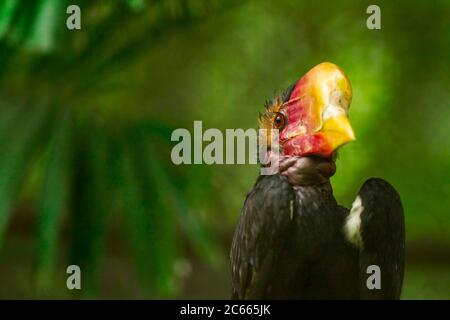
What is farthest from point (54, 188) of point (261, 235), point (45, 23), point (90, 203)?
point (261, 235)

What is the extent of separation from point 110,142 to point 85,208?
115mm

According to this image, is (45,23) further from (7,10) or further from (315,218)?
(315,218)

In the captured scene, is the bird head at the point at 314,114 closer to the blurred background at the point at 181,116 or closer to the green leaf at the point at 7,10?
the blurred background at the point at 181,116

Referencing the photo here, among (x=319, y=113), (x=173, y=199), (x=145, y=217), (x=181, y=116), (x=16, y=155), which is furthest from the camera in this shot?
(x=16, y=155)

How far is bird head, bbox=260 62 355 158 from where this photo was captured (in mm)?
480

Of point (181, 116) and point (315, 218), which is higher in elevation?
point (181, 116)

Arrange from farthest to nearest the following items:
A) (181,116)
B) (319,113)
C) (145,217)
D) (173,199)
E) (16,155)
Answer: (16,155), (173,199), (181,116), (145,217), (319,113)

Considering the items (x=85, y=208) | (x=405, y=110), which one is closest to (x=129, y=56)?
(x=85, y=208)

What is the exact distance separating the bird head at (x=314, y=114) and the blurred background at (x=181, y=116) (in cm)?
3

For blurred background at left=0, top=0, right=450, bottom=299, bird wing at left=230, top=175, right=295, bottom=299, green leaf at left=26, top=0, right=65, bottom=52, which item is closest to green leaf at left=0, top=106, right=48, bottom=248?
blurred background at left=0, top=0, right=450, bottom=299

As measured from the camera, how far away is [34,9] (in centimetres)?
118

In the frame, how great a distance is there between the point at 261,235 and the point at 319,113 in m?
0.10

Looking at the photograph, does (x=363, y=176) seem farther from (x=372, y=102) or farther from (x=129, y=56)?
(x=129, y=56)

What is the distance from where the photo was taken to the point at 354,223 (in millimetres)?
504
